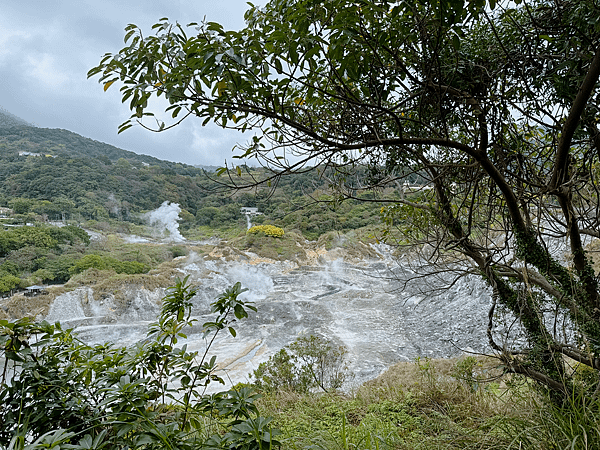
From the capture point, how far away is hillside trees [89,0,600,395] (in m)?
0.72

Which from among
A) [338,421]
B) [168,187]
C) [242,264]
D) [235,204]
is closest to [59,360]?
[338,421]

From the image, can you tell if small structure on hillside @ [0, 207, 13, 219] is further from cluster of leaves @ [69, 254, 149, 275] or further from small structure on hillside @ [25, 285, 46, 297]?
small structure on hillside @ [25, 285, 46, 297]

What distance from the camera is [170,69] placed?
80 cm

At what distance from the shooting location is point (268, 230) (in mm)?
12523

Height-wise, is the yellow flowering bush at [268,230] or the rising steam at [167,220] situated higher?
the yellow flowering bush at [268,230]

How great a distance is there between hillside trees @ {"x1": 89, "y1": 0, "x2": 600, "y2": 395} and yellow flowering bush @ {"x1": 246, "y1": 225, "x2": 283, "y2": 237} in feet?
35.9

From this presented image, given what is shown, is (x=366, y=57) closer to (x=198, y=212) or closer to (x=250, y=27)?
(x=250, y=27)

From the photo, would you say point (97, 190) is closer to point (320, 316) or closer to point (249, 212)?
point (249, 212)

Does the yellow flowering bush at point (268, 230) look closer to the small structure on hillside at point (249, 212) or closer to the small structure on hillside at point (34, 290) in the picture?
the small structure on hillside at point (249, 212)

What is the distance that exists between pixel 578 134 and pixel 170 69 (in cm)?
137

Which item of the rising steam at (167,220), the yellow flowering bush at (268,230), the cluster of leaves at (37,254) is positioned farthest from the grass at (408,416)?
the rising steam at (167,220)

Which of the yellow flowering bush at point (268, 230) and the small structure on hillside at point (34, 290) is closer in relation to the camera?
the small structure on hillside at point (34, 290)

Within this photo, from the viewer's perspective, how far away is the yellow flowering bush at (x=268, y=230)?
1251 centimetres

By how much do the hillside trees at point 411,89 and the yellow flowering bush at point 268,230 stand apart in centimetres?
1094
